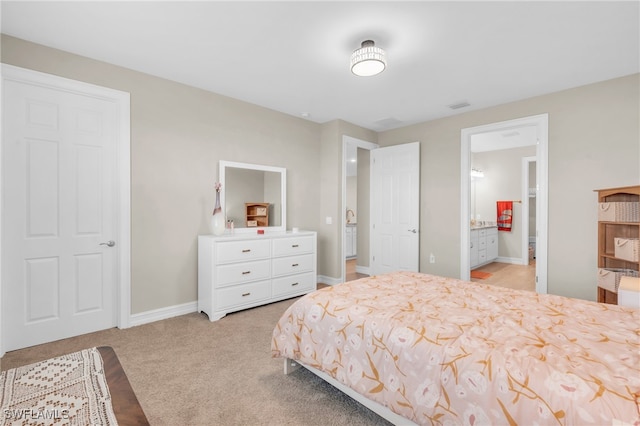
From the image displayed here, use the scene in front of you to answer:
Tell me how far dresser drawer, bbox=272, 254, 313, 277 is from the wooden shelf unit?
0.61 m

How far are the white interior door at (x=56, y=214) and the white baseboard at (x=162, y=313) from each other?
0.19m

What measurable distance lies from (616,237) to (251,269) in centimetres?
406

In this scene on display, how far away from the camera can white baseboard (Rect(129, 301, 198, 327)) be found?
314 cm

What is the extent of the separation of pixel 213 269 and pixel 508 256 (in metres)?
6.76

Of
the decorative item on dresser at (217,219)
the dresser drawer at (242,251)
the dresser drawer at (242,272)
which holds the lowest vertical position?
the dresser drawer at (242,272)

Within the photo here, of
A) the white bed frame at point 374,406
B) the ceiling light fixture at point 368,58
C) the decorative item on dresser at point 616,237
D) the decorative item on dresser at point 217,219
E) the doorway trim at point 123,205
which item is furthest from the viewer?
the decorative item on dresser at point 217,219

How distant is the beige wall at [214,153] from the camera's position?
3148 mm

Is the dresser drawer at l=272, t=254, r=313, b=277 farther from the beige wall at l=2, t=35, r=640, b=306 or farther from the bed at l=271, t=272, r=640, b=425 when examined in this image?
the bed at l=271, t=272, r=640, b=425

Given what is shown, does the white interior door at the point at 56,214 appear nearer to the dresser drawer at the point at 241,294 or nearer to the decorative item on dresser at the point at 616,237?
the dresser drawer at the point at 241,294

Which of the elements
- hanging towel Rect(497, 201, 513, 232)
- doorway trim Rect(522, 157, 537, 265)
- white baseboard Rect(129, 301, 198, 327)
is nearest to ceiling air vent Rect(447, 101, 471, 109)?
doorway trim Rect(522, 157, 537, 265)

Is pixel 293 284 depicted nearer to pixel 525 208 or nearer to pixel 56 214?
pixel 56 214

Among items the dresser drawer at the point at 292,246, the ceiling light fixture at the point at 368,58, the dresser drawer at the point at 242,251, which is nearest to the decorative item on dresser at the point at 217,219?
the dresser drawer at the point at 242,251

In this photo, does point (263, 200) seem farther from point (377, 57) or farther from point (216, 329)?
point (377, 57)

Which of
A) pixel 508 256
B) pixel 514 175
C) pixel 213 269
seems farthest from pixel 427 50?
pixel 508 256
